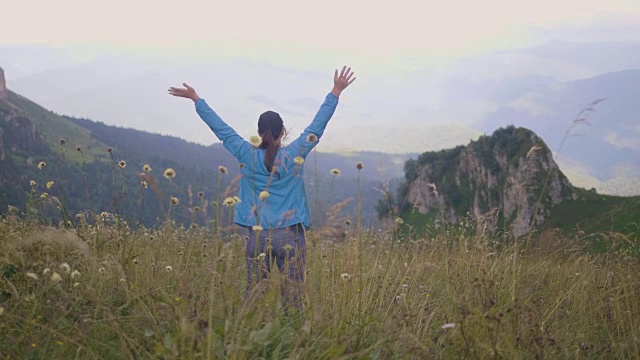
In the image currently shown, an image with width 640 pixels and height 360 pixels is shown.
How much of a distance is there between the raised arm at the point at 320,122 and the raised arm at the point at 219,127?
20.4 inches

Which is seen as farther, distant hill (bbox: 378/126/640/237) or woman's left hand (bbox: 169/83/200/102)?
distant hill (bbox: 378/126/640/237)

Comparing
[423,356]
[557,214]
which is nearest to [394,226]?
[423,356]

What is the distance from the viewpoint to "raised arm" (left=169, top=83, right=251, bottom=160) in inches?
234

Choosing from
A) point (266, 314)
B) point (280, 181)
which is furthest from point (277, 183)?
point (266, 314)

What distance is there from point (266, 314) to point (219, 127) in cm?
260

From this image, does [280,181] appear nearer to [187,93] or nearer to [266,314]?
[187,93]

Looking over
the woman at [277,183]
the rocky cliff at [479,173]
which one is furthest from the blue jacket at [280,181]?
the rocky cliff at [479,173]

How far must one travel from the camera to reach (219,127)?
611 centimetres

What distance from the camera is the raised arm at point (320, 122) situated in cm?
556

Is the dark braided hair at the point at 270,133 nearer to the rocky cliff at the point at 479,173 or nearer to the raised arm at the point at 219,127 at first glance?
the raised arm at the point at 219,127

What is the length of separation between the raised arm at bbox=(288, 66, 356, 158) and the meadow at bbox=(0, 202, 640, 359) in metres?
1.03

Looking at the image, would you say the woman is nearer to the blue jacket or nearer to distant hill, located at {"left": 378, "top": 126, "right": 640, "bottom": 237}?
the blue jacket

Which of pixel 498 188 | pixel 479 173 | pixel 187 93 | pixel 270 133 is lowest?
Result: pixel 498 188

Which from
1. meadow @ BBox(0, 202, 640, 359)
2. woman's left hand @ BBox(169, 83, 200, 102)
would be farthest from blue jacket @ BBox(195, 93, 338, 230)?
meadow @ BBox(0, 202, 640, 359)
